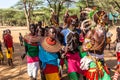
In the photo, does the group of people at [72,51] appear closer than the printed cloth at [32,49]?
Yes

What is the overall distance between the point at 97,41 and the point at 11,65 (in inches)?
232

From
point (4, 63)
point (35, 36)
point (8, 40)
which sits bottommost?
point (4, 63)

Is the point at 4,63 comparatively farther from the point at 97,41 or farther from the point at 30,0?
the point at 30,0

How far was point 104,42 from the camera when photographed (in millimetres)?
5910

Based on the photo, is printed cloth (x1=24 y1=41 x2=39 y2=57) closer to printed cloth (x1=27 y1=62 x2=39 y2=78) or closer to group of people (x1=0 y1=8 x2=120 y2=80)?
group of people (x1=0 y1=8 x2=120 y2=80)

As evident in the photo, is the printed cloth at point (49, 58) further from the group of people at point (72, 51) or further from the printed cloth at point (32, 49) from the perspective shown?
the printed cloth at point (32, 49)

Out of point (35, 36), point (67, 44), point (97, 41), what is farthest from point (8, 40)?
point (97, 41)

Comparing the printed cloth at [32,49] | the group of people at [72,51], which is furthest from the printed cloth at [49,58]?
the printed cloth at [32,49]

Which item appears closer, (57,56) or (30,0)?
(57,56)

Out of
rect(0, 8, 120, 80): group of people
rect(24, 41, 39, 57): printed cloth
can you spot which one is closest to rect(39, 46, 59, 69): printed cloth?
rect(0, 8, 120, 80): group of people

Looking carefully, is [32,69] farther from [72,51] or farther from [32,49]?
[72,51]

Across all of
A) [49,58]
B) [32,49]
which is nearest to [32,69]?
[32,49]

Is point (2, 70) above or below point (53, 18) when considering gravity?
below

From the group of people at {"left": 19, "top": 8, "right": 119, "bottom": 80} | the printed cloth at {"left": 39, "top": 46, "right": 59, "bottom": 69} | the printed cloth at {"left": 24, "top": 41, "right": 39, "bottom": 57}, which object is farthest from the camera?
the printed cloth at {"left": 24, "top": 41, "right": 39, "bottom": 57}
